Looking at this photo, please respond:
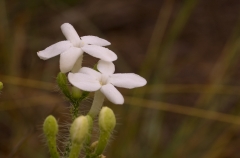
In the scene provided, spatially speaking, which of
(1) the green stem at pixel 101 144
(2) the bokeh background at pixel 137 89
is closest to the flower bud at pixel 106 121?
(1) the green stem at pixel 101 144

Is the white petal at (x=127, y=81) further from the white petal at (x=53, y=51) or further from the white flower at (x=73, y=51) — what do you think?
the white petal at (x=53, y=51)

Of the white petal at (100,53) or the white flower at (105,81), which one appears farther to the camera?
the white petal at (100,53)

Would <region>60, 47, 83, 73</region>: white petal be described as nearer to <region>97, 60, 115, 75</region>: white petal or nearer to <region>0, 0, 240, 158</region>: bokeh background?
<region>97, 60, 115, 75</region>: white petal

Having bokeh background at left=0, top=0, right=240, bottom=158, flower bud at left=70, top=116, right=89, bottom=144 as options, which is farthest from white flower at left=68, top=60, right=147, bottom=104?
bokeh background at left=0, top=0, right=240, bottom=158

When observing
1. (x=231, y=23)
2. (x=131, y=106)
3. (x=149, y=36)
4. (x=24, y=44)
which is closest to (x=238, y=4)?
(x=231, y=23)

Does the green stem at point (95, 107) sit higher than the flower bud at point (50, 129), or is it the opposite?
the green stem at point (95, 107)

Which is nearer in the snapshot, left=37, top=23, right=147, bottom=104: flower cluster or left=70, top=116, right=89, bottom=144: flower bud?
left=70, top=116, right=89, bottom=144: flower bud
